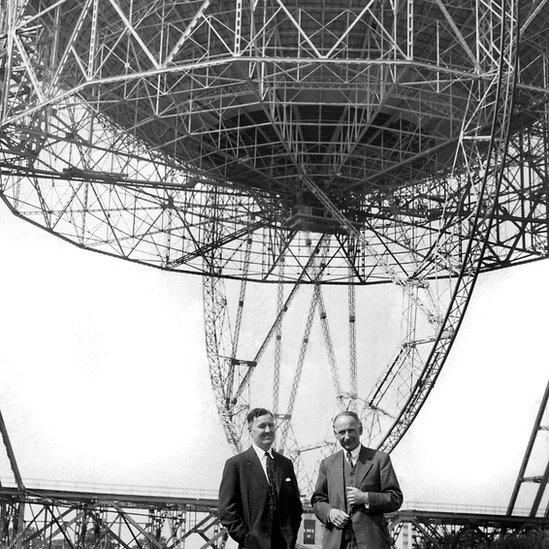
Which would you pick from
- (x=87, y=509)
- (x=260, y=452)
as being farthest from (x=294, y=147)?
(x=260, y=452)

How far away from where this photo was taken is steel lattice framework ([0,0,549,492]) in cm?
3098

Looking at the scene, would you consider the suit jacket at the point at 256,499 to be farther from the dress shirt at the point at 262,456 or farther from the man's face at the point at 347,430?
the man's face at the point at 347,430

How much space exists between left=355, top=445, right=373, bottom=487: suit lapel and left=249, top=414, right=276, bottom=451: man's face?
2.78ft

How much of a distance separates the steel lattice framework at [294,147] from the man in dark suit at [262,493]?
57.7ft

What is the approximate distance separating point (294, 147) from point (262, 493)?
26281mm

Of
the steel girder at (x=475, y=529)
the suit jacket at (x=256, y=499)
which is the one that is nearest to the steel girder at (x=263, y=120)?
the steel girder at (x=475, y=529)

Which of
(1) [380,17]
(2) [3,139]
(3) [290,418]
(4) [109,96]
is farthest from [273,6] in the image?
(3) [290,418]

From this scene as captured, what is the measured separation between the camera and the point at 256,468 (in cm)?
1124

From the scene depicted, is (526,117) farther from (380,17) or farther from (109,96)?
(109,96)

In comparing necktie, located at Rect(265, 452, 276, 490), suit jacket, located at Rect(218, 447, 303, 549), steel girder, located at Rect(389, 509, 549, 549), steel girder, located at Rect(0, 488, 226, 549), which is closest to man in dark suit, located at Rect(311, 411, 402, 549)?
suit jacket, located at Rect(218, 447, 303, 549)

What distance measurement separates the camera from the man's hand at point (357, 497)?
35.2 ft

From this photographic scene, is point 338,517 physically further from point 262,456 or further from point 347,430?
point 262,456

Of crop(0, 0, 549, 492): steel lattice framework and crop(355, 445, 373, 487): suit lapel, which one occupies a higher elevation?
crop(0, 0, 549, 492): steel lattice framework

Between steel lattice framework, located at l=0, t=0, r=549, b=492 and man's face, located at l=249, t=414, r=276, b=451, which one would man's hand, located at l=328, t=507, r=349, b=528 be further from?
steel lattice framework, located at l=0, t=0, r=549, b=492
